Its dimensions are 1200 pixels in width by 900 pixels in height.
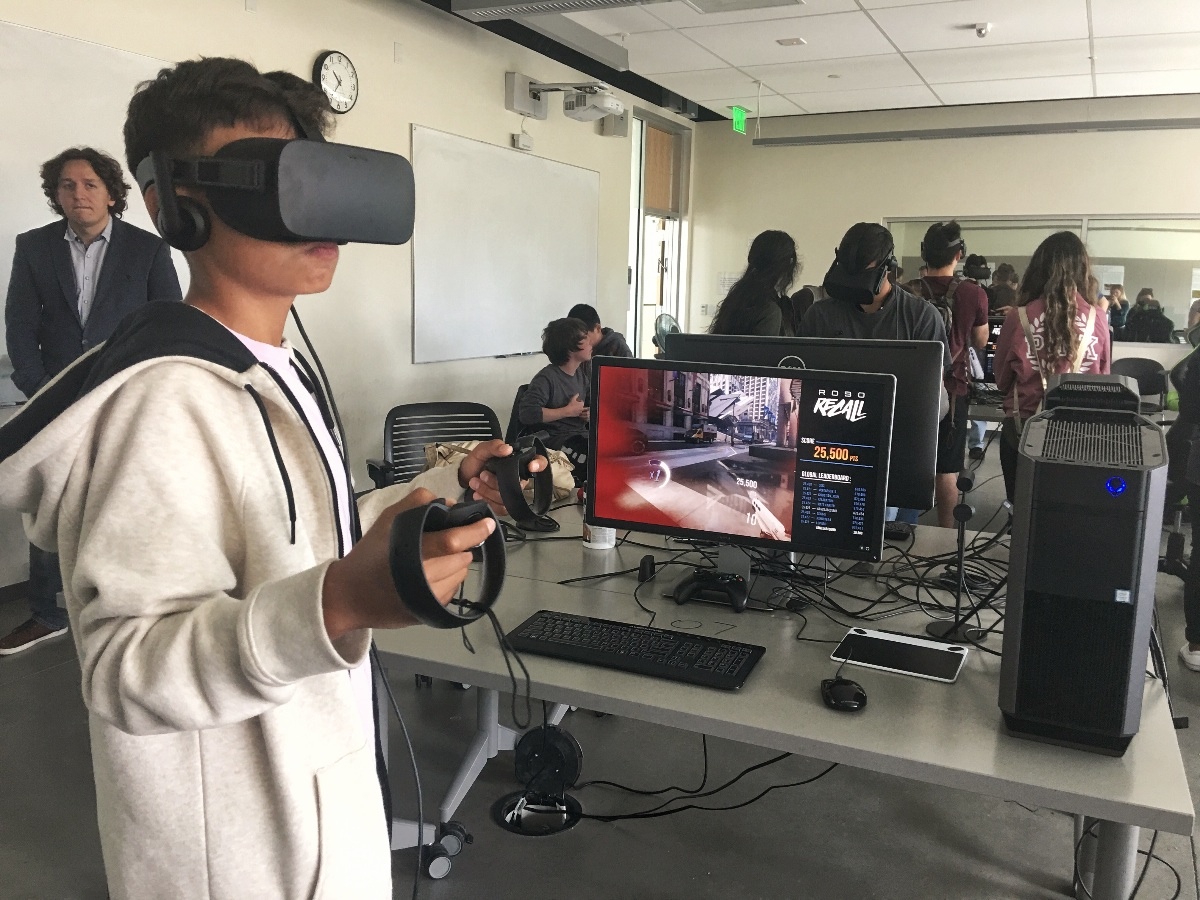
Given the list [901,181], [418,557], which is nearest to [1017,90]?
[901,181]

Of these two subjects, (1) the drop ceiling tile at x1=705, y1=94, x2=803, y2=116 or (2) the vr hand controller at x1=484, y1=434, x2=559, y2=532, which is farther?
(1) the drop ceiling tile at x1=705, y1=94, x2=803, y2=116

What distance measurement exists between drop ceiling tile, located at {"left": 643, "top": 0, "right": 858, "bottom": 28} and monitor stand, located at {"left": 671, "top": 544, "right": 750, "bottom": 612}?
4136mm

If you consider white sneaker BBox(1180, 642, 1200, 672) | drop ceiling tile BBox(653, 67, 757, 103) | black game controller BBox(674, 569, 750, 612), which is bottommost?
white sneaker BBox(1180, 642, 1200, 672)

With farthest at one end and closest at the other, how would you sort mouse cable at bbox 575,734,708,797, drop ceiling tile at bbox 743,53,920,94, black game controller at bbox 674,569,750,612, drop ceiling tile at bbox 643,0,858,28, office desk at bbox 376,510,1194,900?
drop ceiling tile at bbox 743,53,920,94
drop ceiling tile at bbox 643,0,858,28
mouse cable at bbox 575,734,708,797
black game controller at bbox 674,569,750,612
office desk at bbox 376,510,1194,900

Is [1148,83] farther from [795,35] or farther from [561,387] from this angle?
[561,387]

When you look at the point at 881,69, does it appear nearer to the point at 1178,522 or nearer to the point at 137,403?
the point at 1178,522

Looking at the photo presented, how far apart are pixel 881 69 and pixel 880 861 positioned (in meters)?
6.03

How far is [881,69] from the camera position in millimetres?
6648

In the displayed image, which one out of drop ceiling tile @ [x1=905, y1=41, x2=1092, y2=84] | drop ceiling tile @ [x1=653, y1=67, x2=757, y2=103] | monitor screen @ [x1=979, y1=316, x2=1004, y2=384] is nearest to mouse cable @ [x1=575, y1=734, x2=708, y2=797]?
monitor screen @ [x1=979, y1=316, x2=1004, y2=384]

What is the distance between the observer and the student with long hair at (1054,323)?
3648mm

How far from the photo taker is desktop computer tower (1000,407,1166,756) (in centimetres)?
117

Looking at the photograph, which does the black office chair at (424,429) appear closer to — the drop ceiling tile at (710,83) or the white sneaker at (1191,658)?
the white sneaker at (1191,658)

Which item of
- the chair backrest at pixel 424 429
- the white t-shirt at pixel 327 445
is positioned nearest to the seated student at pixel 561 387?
the chair backrest at pixel 424 429

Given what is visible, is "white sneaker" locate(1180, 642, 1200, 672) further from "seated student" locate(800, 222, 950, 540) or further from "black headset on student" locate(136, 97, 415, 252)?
"black headset on student" locate(136, 97, 415, 252)
